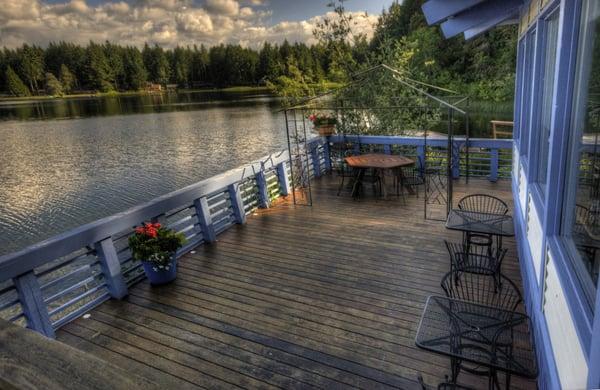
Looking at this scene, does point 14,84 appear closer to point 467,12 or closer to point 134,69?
point 134,69

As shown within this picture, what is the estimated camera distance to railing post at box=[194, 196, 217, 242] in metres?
5.09

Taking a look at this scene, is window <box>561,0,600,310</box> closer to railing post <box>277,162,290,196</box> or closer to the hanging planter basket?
railing post <box>277,162,290,196</box>

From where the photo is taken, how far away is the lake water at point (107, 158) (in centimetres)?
1191

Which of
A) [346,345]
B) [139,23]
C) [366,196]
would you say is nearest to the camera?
[346,345]

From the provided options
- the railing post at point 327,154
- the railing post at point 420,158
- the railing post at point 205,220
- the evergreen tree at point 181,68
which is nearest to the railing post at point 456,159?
the railing post at point 420,158

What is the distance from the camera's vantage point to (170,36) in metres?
54.3

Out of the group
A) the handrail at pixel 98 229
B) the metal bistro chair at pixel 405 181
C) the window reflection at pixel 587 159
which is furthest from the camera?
the metal bistro chair at pixel 405 181

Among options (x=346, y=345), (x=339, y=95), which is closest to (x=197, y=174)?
(x=339, y=95)

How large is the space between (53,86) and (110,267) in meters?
62.5

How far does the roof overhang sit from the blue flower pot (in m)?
4.20

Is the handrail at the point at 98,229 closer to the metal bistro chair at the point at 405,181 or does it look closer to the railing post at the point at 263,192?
the railing post at the point at 263,192

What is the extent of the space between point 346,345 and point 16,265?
2.76 metres

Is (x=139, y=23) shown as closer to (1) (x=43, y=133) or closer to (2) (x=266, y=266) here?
(1) (x=43, y=133)

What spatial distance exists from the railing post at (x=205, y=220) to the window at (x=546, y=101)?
12.5ft
